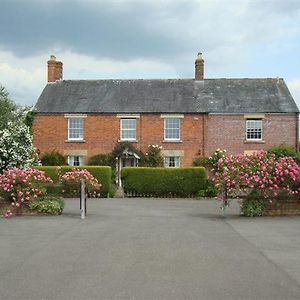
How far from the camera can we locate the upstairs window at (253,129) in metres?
34.4

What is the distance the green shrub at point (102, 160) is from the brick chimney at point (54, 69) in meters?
8.41

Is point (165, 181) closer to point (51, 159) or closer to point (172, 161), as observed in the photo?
point (172, 161)

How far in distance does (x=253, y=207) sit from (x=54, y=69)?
26350mm

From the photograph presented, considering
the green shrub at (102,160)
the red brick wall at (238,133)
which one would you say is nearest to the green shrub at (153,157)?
the green shrub at (102,160)

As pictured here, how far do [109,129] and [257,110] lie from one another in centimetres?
1105

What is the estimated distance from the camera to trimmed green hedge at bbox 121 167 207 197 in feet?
91.3

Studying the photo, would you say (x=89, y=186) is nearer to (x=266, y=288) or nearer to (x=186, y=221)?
(x=186, y=221)

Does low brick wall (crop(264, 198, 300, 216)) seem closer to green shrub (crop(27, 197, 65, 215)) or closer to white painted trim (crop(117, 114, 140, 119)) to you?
green shrub (crop(27, 197, 65, 215))

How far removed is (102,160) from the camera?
112ft

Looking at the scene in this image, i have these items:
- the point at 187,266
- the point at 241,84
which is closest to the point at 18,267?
the point at 187,266

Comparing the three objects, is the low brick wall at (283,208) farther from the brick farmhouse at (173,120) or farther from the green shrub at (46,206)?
the brick farmhouse at (173,120)

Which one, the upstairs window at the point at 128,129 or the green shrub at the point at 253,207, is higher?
the upstairs window at the point at 128,129

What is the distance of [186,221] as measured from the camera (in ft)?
49.7

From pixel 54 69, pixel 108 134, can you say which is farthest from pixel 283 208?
pixel 54 69
